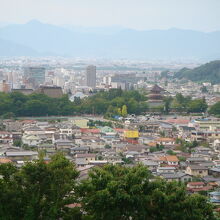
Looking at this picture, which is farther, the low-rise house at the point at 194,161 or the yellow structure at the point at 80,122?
the yellow structure at the point at 80,122

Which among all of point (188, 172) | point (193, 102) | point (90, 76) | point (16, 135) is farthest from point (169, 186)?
point (90, 76)

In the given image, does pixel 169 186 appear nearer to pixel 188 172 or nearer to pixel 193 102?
pixel 188 172

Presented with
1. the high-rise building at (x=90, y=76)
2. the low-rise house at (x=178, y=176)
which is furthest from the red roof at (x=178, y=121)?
the high-rise building at (x=90, y=76)

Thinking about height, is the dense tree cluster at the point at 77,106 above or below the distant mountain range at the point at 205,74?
below

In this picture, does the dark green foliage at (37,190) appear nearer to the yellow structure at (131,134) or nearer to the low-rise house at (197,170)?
the low-rise house at (197,170)

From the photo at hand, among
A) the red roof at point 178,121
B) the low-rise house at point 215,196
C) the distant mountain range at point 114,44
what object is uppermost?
the distant mountain range at point 114,44

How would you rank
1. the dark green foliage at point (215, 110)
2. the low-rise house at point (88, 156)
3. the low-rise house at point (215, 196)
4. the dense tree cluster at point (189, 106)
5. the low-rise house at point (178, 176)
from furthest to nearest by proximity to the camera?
the dense tree cluster at point (189, 106) → the dark green foliage at point (215, 110) → the low-rise house at point (88, 156) → the low-rise house at point (178, 176) → the low-rise house at point (215, 196)

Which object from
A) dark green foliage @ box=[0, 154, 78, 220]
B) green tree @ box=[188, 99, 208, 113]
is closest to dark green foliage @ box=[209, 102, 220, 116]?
green tree @ box=[188, 99, 208, 113]

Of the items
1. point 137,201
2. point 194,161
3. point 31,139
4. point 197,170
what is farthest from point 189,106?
point 137,201
